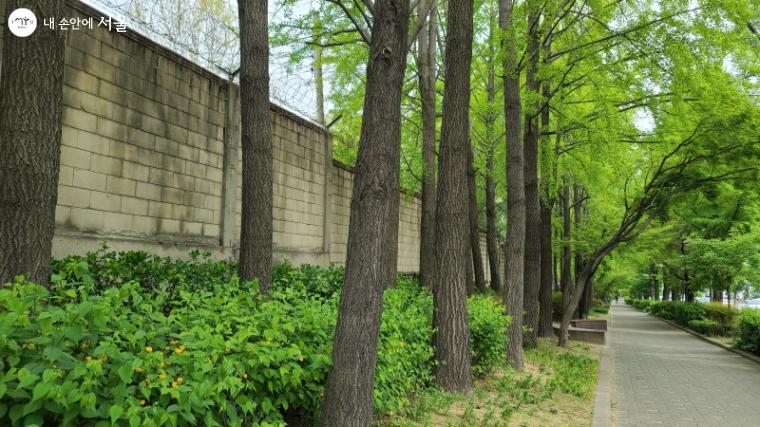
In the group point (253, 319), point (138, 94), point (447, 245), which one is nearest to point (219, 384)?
point (253, 319)

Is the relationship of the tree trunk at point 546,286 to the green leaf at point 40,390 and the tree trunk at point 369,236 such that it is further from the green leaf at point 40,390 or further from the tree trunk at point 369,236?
the green leaf at point 40,390

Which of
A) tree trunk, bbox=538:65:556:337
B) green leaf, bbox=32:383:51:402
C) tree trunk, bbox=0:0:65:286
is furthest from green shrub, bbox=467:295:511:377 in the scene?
tree trunk, bbox=538:65:556:337

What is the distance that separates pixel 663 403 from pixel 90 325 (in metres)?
8.80

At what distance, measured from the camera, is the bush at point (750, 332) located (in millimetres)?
16812

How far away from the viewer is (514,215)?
34.6 ft

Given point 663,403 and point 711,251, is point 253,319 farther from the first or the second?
point 711,251

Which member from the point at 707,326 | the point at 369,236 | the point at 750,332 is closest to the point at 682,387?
the point at 750,332

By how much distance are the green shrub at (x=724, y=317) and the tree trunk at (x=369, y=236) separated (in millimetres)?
23302

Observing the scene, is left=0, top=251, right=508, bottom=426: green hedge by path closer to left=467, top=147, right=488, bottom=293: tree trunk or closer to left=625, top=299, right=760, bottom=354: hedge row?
left=467, top=147, right=488, bottom=293: tree trunk

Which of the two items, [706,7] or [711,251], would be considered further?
[711,251]

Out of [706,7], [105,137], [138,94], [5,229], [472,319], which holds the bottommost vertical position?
[472,319]

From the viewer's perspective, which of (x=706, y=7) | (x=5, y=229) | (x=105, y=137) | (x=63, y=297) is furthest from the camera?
(x=706, y=7)

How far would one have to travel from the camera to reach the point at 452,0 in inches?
321

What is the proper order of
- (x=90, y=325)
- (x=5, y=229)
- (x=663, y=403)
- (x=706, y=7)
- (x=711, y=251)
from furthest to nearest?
(x=711, y=251)
(x=706, y=7)
(x=663, y=403)
(x=5, y=229)
(x=90, y=325)
